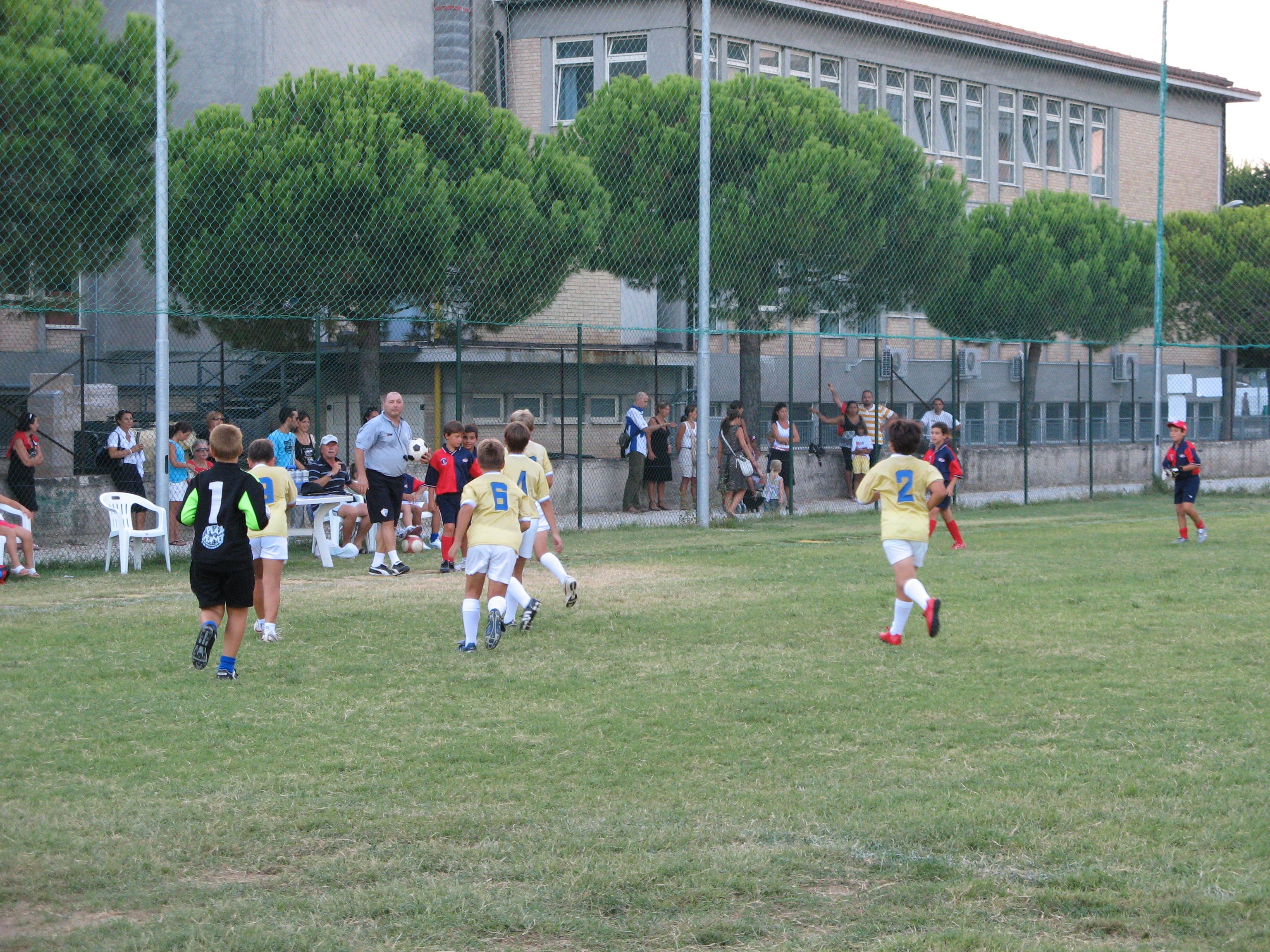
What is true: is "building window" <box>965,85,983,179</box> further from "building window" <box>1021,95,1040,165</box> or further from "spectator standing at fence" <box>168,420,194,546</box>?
"spectator standing at fence" <box>168,420,194,546</box>

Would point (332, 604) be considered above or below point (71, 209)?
below

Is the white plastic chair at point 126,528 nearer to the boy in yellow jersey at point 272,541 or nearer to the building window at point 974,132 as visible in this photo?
the boy in yellow jersey at point 272,541

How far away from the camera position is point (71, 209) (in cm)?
2012

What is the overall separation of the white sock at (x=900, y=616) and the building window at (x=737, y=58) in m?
28.2

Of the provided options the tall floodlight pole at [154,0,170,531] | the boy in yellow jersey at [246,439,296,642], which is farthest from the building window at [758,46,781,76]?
the boy in yellow jersey at [246,439,296,642]

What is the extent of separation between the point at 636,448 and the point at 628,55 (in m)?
15.5

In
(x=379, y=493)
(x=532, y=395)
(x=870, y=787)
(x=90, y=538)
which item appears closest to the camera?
(x=870, y=787)

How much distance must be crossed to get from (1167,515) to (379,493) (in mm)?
14410

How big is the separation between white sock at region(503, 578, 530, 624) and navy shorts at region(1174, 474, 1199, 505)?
1008cm

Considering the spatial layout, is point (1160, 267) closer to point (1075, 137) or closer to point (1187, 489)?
point (1187, 489)

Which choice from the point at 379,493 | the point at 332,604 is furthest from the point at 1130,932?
the point at 379,493

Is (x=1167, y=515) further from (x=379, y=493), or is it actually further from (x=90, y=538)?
(x=90, y=538)

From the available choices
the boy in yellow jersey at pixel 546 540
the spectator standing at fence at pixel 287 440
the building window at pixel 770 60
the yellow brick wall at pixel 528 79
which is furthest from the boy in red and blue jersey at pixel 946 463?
the building window at pixel 770 60

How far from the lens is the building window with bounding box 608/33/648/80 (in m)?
36.3
